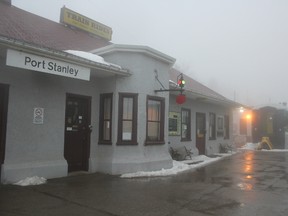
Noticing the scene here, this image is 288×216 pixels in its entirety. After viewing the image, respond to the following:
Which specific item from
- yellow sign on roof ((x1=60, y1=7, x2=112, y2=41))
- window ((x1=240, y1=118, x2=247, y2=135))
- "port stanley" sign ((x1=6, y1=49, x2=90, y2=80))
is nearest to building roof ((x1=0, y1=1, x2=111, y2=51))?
yellow sign on roof ((x1=60, y1=7, x2=112, y2=41))

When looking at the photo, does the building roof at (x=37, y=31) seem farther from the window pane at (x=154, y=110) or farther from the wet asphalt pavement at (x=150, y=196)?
the wet asphalt pavement at (x=150, y=196)

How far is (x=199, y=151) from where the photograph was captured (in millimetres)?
17188

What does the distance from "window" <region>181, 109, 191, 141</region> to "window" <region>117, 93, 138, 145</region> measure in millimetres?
5270

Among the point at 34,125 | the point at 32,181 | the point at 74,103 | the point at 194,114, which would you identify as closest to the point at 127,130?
the point at 74,103

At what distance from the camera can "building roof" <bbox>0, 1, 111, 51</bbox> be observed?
33.5ft

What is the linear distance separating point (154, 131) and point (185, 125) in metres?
4.81

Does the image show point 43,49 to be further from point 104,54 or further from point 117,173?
point 117,173

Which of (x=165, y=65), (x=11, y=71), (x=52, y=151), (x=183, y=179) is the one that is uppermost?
(x=165, y=65)

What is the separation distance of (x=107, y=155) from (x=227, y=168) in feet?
15.2

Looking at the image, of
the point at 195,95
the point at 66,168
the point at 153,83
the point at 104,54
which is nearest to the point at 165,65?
the point at 153,83

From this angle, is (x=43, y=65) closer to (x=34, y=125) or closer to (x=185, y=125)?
(x=34, y=125)

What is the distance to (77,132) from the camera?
10.3 meters

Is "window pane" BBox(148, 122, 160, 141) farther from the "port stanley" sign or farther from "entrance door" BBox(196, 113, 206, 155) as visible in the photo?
"entrance door" BBox(196, 113, 206, 155)

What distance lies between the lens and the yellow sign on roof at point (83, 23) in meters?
15.7
